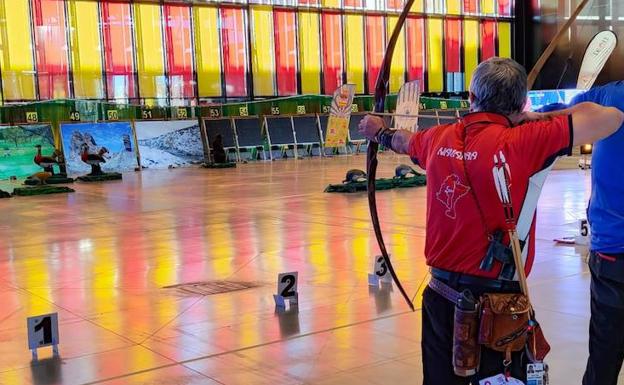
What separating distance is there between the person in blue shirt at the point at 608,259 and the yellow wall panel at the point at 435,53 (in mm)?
34930

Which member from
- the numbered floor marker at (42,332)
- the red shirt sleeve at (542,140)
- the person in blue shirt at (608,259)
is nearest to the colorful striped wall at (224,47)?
the numbered floor marker at (42,332)

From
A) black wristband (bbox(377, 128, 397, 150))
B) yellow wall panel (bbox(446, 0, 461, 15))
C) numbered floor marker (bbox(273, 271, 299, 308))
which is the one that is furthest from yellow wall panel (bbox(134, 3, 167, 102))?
black wristband (bbox(377, 128, 397, 150))

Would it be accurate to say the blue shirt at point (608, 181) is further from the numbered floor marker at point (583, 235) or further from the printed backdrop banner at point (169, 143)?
the printed backdrop banner at point (169, 143)

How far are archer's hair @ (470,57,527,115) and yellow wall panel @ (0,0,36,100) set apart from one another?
87.1ft

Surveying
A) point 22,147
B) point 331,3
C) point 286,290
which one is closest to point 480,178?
point 286,290

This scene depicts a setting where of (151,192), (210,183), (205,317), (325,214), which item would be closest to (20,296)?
(205,317)

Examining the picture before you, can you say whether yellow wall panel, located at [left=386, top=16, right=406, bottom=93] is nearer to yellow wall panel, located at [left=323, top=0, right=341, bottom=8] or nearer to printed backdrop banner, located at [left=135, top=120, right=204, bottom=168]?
yellow wall panel, located at [left=323, top=0, right=341, bottom=8]

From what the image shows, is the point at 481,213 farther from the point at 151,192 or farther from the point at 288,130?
the point at 288,130

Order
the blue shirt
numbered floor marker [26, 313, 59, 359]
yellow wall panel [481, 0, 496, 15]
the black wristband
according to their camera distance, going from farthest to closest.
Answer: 1. yellow wall panel [481, 0, 496, 15]
2. numbered floor marker [26, 313, 59, 359]
3. the blue shirt
4. the black wristband

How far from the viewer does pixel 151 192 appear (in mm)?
17000

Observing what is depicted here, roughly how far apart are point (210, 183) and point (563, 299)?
13.8m

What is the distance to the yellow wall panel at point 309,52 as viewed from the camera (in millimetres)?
33531

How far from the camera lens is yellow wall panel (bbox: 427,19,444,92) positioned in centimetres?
3753

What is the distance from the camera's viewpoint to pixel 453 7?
38.2m
